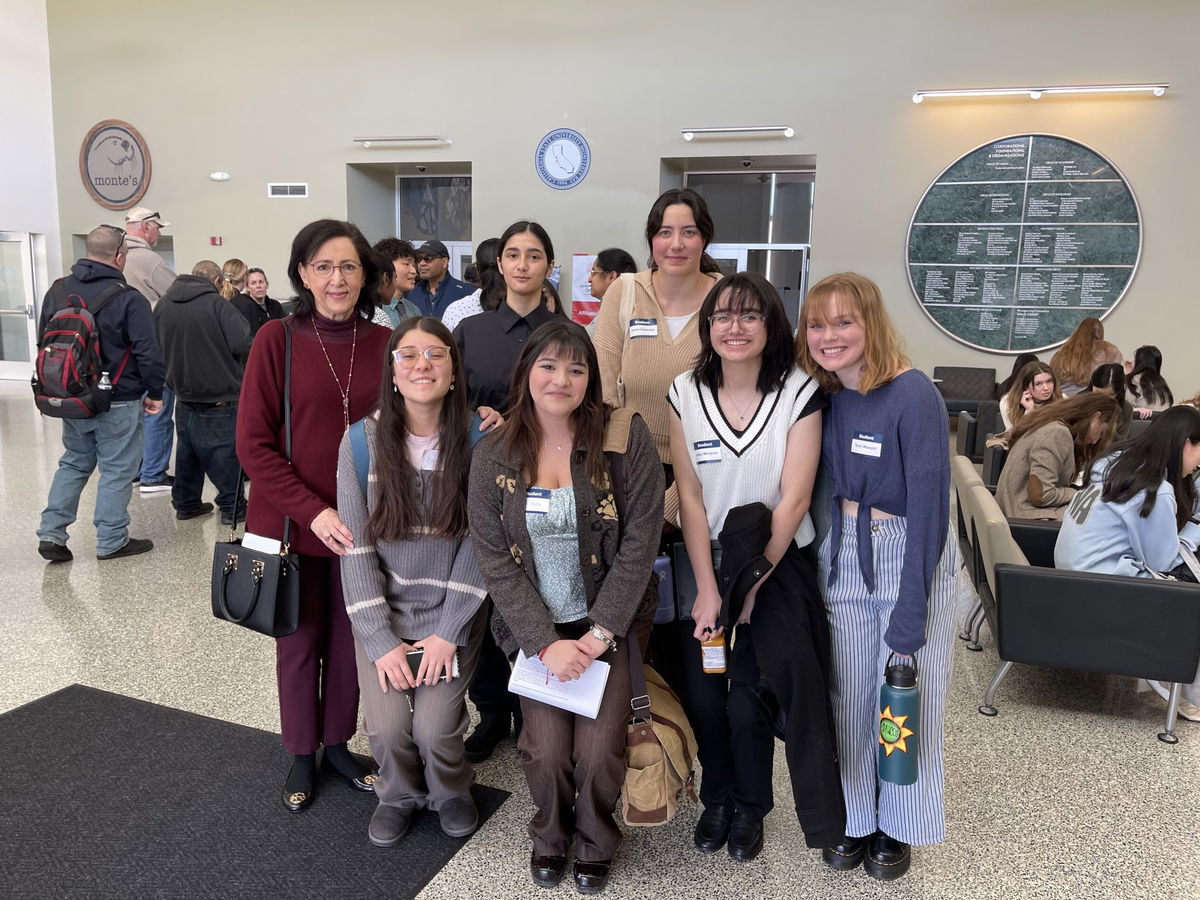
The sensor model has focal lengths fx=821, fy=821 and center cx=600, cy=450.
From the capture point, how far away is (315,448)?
2.27 metres

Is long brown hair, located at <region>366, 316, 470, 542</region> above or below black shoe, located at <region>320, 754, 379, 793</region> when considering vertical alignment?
above

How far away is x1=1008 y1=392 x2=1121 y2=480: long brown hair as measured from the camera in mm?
4047

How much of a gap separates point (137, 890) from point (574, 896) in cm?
106

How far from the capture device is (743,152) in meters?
9.55

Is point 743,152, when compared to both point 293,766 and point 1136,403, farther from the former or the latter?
point 293,766

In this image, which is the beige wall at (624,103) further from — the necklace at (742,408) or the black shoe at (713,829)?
the black shoe at (713,829)

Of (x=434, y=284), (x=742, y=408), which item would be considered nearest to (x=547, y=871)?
(x=742, y=408)

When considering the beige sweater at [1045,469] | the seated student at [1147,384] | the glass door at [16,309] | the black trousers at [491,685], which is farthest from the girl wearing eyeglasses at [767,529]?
the glass door at [16,309]

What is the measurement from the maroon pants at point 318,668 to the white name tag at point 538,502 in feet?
2.29

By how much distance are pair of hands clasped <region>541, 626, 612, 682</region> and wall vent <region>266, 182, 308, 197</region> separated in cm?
1064

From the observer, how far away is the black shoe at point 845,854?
2.12m

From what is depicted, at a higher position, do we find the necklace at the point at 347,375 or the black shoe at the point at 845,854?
the necklace at the point at 347,375

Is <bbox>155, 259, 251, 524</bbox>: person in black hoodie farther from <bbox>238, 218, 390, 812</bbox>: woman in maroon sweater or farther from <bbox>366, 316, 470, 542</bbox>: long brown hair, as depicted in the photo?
<bbox>366, 316, 470, 542</bbox>: long brown hair

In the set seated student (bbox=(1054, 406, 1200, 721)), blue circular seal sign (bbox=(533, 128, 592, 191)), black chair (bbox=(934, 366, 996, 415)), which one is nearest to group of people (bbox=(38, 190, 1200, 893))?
seated student (bbox=(1054, 406, 1200, 721))
